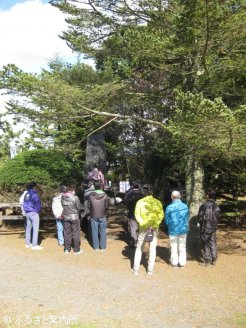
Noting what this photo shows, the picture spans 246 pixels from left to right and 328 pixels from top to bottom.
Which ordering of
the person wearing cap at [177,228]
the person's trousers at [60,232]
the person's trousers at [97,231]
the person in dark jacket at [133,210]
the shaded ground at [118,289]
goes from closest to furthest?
the shaded ground at [118,289] → the person wearing cap at [177,228] → the person in dark jacket at [133,210] → the person's trousers at [97,231] → the person's trousers at [60,232]

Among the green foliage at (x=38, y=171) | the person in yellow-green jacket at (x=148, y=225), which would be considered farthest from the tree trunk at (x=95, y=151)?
the person in yellow-green jacket at (x=148, y=225)

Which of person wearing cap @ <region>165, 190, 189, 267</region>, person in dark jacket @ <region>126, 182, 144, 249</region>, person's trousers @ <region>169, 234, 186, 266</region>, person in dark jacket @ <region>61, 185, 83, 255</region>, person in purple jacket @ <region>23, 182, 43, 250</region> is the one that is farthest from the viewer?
person in purple jacket @ <region>23, 182, 43, 250</region>

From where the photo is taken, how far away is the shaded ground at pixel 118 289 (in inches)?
228

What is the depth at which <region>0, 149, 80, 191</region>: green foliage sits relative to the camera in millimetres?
12367

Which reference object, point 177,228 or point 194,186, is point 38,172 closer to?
point 194,186

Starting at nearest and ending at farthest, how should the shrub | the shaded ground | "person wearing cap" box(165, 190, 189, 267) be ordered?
the shaded ground < "person wearing cap" box(165, 190, 189, 267) < the shrub

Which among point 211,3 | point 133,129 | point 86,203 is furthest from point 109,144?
point 211,3

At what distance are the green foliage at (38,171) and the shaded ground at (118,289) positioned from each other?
7.97 feet

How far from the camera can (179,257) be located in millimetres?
8508

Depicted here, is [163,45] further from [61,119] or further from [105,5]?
[61,119]

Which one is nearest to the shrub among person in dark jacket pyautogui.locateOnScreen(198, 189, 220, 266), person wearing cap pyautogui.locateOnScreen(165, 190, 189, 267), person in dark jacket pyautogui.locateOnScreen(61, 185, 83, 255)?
person in dark jacket pyautogui.locateOnScreen(61, 185, 83, 255)

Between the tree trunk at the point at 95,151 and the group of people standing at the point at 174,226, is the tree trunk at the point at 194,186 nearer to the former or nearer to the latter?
the group of people standing at the point at 174,226

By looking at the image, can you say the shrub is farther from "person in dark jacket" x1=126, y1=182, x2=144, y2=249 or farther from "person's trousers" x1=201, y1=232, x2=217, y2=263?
"person's trousers" x1=201, y1=232, x2=217, y2=263

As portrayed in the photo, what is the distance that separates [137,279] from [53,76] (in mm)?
5325
